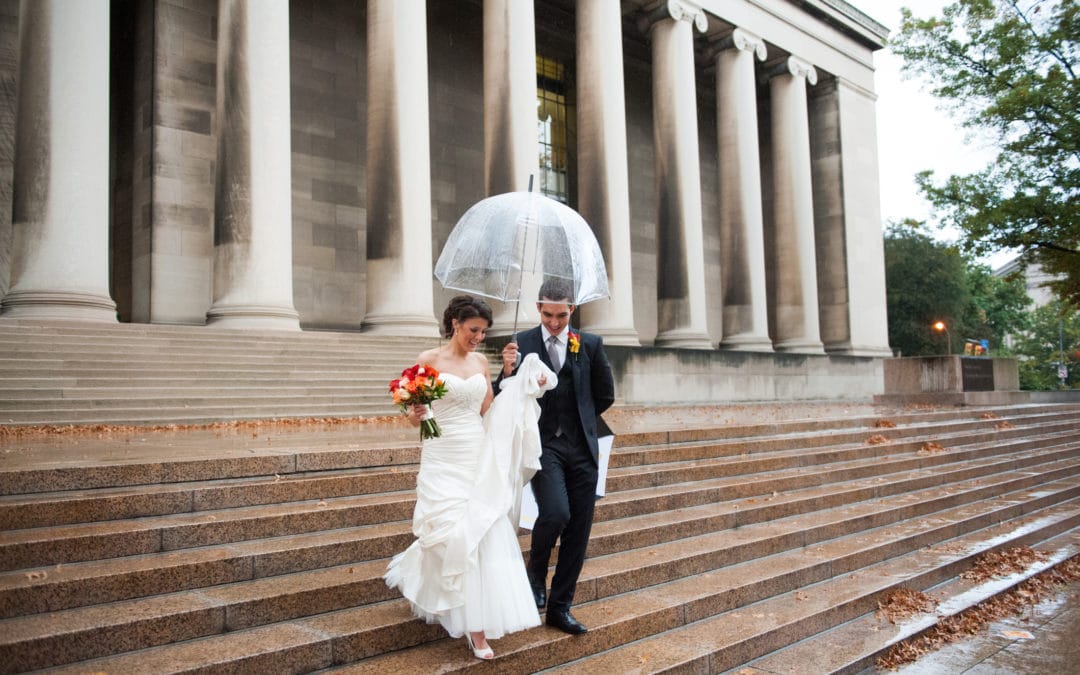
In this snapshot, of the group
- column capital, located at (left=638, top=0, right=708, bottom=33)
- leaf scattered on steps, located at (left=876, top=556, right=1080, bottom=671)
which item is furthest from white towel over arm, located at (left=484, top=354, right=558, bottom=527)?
column capital, located at (left=638, top=0, right=708, bottom=33)

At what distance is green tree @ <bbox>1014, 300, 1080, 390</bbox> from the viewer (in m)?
73.6

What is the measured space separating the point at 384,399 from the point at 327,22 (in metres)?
14.3

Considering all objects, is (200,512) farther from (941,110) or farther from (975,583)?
(941,110)

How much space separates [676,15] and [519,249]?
75.7 ft

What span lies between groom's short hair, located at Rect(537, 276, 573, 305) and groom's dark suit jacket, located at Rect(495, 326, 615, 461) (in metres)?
0.31

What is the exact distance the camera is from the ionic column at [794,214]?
104 ft

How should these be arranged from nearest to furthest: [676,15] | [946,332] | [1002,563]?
[1002,563] < [676,15] < [946,332]

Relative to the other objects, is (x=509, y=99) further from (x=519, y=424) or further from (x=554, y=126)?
(x=519, y=424)

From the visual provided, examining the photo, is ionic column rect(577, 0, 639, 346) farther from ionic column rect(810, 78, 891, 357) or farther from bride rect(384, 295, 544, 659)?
bride rect(384, 295, 544, 659)

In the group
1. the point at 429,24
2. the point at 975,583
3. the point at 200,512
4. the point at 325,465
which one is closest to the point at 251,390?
the point at 325,465

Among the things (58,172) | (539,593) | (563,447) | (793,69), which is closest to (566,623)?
(539,593)

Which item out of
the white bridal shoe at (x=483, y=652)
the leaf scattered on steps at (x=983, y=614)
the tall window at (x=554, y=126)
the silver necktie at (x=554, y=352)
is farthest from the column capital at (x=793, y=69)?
the white bridal shoe at (x=483, y=652)

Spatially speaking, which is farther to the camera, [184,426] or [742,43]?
[742,43]

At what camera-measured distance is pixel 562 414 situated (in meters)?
5.89
